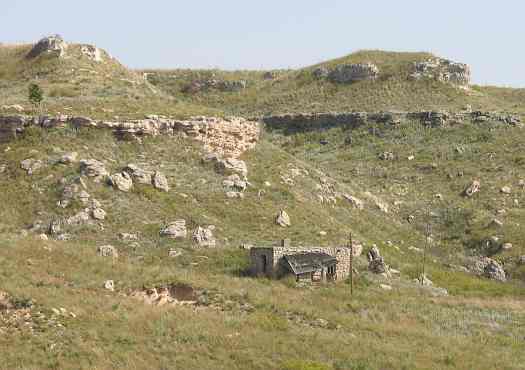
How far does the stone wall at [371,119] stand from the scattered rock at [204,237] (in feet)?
115

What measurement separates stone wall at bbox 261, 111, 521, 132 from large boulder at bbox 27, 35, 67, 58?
20.2 m

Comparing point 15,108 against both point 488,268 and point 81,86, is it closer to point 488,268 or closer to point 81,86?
point 81,86

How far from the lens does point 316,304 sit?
106ft

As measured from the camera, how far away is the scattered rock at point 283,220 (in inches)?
1633

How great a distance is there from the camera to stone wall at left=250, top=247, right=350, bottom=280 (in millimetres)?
35719

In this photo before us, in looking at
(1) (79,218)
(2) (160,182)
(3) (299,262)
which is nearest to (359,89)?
(2) (160,182)

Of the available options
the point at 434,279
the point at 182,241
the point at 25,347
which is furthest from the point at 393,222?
the point at 25,347

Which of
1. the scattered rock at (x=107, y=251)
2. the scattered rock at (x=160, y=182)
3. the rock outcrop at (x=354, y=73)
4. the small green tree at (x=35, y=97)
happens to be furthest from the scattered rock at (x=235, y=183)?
the rock outcrop at (x=354, y=73)

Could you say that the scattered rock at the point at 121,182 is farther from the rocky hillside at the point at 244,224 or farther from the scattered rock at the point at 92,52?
the scattered rock at the point at 92,52

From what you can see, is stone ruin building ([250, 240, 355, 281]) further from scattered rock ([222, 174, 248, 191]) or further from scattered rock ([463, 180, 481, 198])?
scattered rock ([463, 180, 481, 198])

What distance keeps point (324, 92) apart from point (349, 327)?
172ft

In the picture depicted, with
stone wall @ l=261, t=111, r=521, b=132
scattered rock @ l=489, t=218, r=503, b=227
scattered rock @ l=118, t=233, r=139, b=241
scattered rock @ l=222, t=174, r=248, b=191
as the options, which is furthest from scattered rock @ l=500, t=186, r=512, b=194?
scattered rock @ l=118, t=233, r=139, b=241

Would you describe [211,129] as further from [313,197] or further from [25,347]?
[25,347]

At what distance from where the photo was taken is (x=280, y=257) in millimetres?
35844
